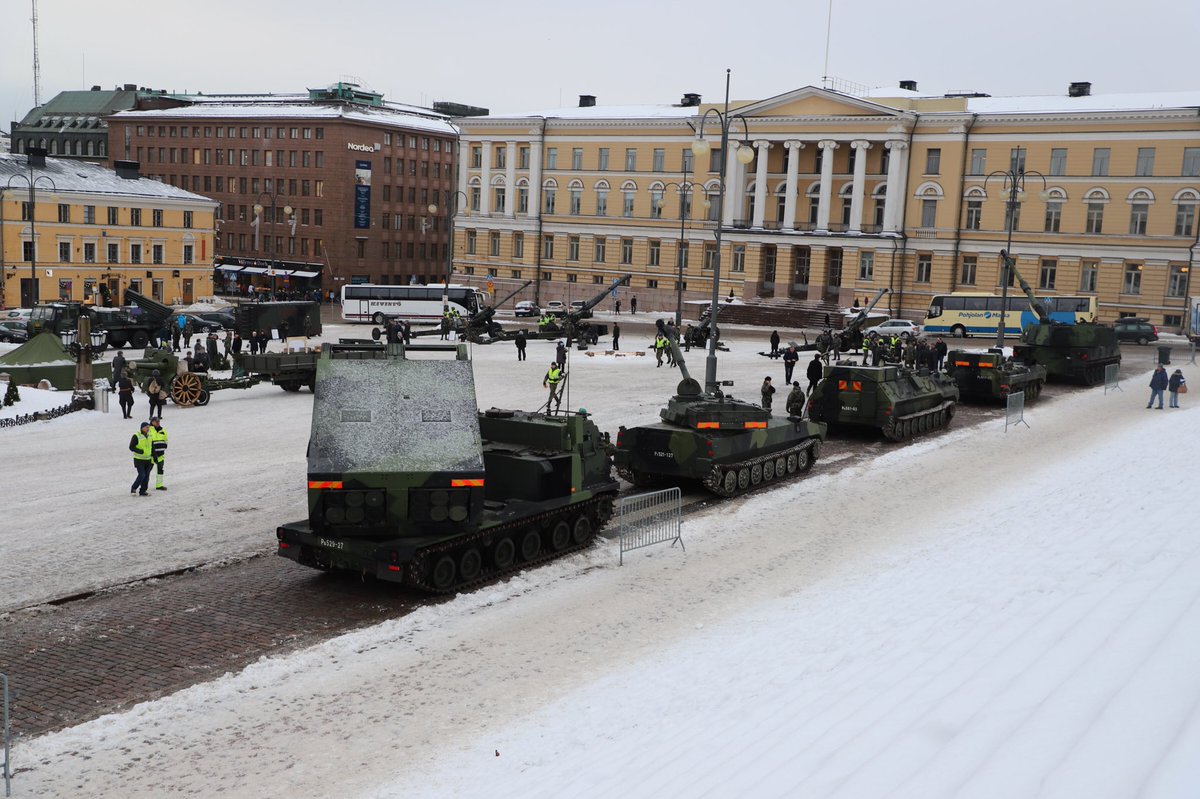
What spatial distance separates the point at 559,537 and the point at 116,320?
33002mm

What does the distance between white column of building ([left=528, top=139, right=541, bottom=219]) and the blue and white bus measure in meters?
32.8

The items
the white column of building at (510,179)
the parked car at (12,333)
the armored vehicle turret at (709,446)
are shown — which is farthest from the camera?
the white column of building at (510,179)

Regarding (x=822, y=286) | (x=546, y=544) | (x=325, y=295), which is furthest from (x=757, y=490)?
(x=325, y=295)

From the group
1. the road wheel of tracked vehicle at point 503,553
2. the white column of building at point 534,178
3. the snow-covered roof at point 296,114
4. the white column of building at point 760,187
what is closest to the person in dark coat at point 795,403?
the road wheel of tracked vehicle at point 503,553

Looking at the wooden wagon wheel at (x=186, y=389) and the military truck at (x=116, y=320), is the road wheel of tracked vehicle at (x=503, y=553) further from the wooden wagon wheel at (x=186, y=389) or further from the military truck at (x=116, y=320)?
the military truck at (x=116, y=320)

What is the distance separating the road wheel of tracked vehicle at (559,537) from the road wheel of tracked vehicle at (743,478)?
5.41 meters

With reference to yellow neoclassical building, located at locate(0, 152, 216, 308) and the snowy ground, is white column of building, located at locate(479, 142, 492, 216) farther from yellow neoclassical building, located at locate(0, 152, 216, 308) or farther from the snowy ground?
the snowy ground

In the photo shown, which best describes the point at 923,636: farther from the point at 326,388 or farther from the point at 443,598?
the point at 326,388

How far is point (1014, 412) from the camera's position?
30.0 metres

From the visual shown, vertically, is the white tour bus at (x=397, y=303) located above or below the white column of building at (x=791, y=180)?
below

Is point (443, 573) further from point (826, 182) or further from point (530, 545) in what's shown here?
point (826, 182)

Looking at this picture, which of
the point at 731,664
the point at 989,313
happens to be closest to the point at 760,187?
the point at 989,313

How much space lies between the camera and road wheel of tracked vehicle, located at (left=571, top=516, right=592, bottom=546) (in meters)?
17.0

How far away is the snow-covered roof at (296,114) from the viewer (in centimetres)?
8662
